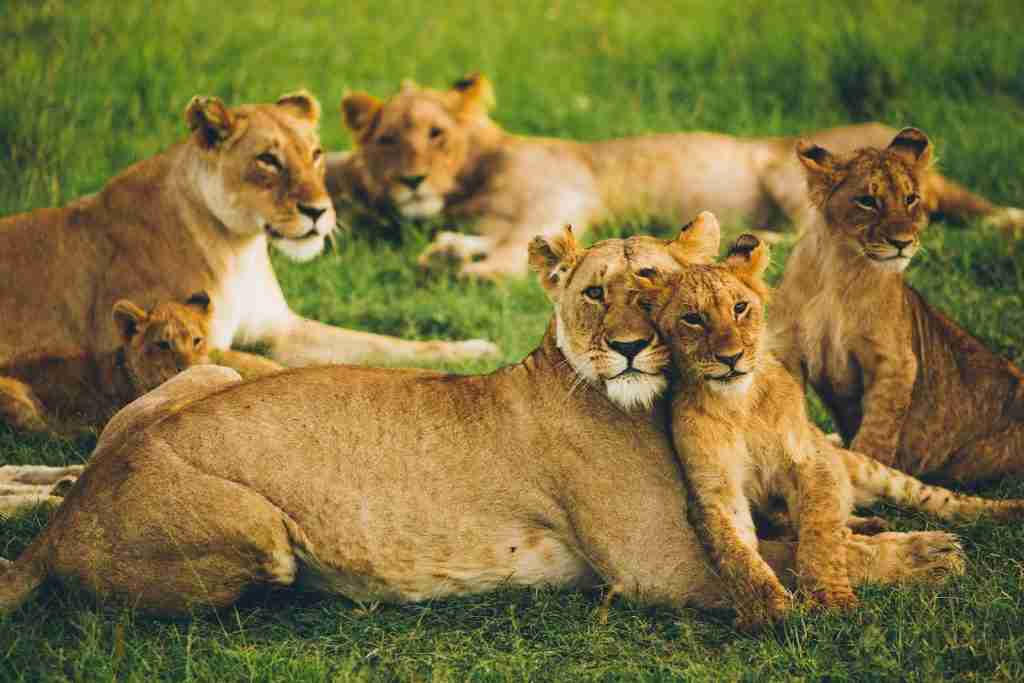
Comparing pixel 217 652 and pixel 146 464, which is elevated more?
pixel 146 464

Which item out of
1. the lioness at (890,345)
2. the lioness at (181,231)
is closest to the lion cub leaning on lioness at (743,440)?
the lioness at (890,345)

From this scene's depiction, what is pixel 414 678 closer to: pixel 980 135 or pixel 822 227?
pixel 822 227

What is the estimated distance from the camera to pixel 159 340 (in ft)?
15.6

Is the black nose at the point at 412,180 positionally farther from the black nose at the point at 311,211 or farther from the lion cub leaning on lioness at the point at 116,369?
the lion cub leaning on lioness at the point at 116,369

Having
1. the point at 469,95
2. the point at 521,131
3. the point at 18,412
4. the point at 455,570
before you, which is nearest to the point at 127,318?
the point at 18,412

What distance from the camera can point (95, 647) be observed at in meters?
3.18

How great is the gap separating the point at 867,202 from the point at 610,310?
4.48 feet

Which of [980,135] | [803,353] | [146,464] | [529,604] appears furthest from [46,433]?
[980,135]

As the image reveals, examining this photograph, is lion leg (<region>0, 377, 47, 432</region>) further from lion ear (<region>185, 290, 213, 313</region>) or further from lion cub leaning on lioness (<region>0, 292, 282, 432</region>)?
lion ear (<region>185, 290, 213, 313</region>)

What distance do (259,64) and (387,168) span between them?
2.18 metres

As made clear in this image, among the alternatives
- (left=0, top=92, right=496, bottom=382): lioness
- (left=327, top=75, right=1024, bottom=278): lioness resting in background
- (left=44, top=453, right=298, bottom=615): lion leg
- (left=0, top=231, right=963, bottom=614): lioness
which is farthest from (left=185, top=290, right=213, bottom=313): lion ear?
(left=327, top=75, right=1024, bottom=278): lioness resting in background

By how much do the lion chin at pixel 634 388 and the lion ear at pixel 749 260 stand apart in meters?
0.36

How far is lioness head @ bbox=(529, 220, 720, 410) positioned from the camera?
10.9 ft

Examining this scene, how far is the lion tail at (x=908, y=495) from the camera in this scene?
12.9ft
